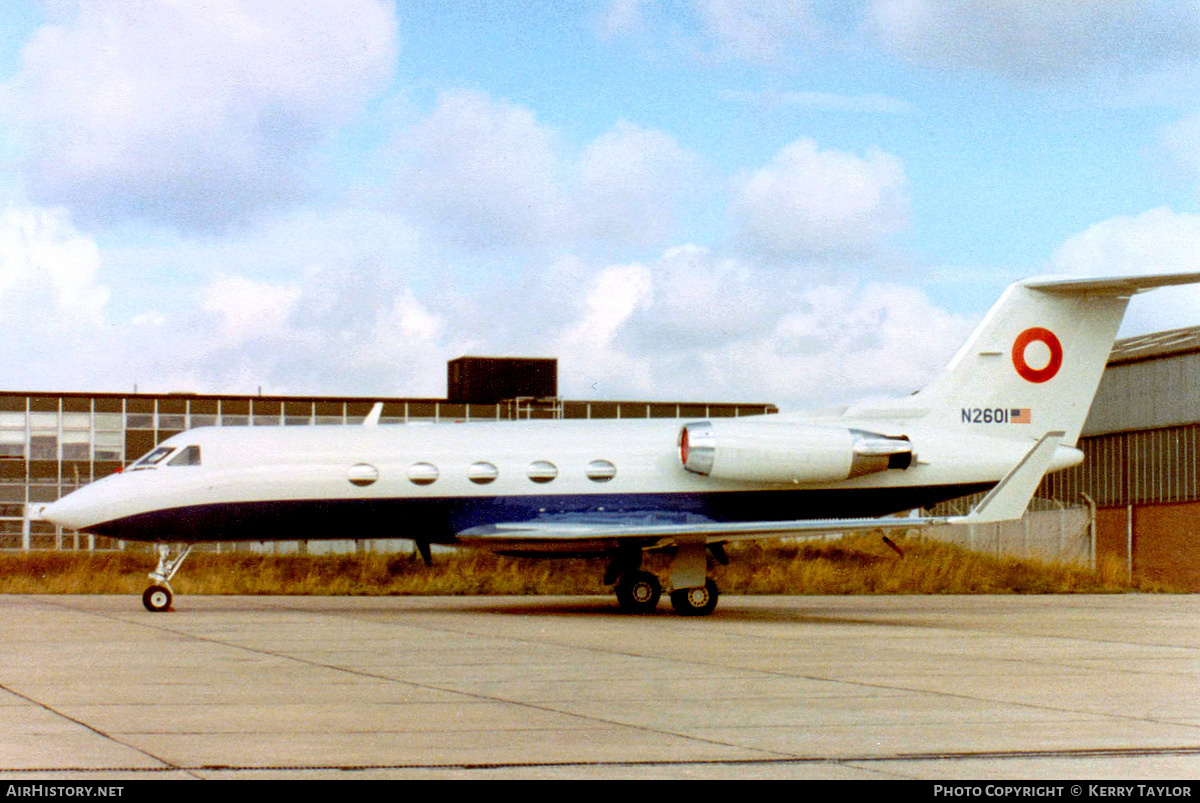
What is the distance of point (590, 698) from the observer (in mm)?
10141

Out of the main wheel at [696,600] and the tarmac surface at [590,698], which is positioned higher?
the tarmac surface at [590,698]

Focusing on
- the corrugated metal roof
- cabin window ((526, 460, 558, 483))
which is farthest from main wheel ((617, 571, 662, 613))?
the corrugated metal roof

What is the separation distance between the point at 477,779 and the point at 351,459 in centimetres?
1415

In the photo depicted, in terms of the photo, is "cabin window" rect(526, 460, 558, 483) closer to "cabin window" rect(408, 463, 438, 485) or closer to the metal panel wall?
"cabin window" rect(408, 463, 438, 485)

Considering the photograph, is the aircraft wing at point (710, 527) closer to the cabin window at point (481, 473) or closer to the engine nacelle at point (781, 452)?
the cabin window at point (481, 473)

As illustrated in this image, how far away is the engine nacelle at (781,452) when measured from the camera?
20469 millimetres

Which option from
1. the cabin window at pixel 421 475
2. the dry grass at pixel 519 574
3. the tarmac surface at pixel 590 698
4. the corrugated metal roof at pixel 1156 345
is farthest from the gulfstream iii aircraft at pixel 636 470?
the corrugated metal roof at pixel 1156 345

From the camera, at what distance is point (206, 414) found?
46938 mm

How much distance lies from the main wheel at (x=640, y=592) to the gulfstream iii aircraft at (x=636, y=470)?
3 cm

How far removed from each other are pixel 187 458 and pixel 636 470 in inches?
259

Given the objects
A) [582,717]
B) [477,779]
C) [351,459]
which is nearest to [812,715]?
[582,717]

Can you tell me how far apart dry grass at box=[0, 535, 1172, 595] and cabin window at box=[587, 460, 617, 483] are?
5923 mm

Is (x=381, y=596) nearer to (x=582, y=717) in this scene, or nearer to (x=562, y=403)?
(x=582, y=717)

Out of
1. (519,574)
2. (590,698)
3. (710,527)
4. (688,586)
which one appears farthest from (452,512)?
(590,698)
